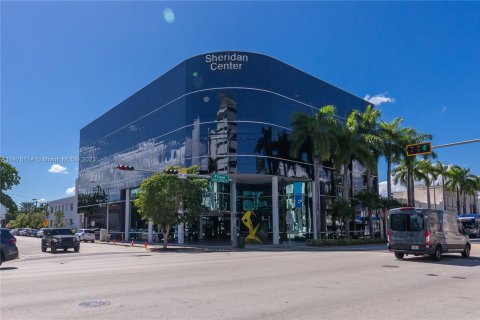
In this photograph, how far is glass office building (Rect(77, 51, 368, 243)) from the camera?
39.2 m

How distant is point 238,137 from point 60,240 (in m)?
16.7

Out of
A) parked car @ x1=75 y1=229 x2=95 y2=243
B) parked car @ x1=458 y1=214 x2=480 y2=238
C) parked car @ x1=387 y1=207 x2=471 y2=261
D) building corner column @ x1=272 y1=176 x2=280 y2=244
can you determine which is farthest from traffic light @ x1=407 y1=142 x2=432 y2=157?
parked car @ x1=75 y1=229 x2=95 y2=243

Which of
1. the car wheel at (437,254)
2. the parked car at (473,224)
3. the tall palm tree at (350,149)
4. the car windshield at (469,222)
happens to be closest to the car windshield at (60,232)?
the tall palm tree at (350,149)

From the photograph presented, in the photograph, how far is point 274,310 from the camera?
8688mm

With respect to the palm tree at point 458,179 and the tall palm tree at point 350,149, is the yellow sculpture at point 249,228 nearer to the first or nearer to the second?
the tall palm tree at point 350,149

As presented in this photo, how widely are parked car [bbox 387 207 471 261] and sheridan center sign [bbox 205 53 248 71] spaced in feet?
77.5

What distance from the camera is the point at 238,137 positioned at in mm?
38906

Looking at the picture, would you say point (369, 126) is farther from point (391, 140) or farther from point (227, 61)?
point (227, 61)

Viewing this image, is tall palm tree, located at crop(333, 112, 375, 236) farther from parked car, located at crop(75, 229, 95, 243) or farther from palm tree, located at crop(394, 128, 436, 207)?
parked car, located at crop(75, 229, 95, 243)

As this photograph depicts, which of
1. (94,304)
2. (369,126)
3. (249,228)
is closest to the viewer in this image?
(94,304)

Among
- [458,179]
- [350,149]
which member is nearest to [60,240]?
[350,149]

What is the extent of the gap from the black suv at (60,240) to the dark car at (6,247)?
13.1 metres

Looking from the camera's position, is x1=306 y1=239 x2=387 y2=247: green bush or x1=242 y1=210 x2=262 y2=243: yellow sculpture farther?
x1=242 y1=210 x2=262 y2=243: yellow sculpture

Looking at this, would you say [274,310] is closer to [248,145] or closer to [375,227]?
[248,145]
